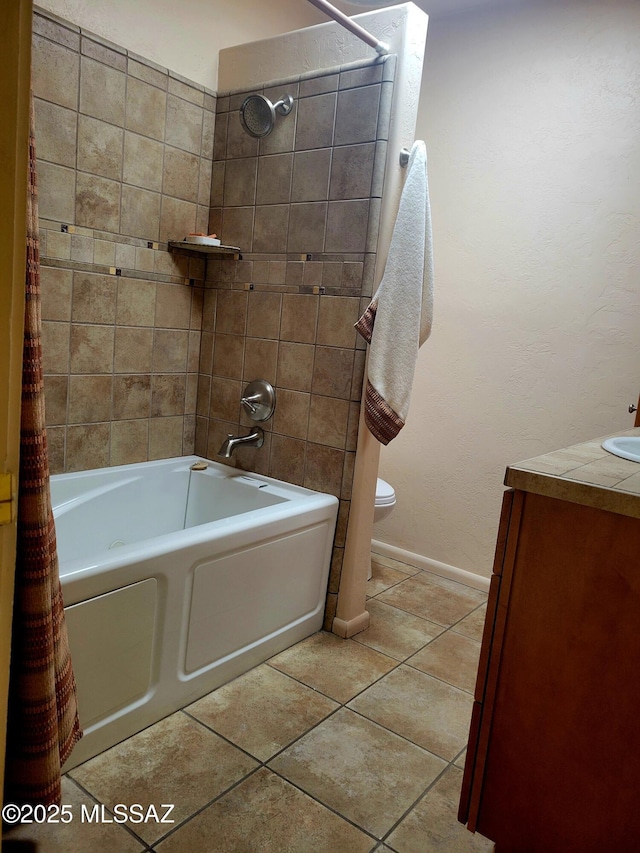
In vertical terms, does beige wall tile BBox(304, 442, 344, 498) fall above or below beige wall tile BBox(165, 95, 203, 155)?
below

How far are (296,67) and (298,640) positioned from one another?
7.09 feet

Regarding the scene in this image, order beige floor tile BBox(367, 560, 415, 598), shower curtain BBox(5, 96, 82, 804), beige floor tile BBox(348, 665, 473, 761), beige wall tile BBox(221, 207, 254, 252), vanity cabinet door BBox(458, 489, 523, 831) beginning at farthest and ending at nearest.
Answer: beige floor tile BBox(367, 560, 415, 598) < beige wall tile BBox(221, 207, 254, 252) < beige floor tile BBox(348, 665, 473, 761) < vanity cabinet door BBox(458, 489, 523, 831) < shower curtain BBox(5, 96, 82, 804)

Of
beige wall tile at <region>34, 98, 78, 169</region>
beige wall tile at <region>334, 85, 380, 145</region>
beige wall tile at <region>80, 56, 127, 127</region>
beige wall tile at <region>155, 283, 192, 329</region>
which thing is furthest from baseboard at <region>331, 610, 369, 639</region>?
beige wall tile at <region>80, 56, 127, 127</region>

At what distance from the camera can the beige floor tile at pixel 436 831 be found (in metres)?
1.42

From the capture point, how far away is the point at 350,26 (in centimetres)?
193

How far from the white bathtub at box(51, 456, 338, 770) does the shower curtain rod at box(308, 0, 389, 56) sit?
5.11 ft

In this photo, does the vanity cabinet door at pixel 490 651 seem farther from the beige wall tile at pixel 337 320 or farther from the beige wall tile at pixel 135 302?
the beige wall tile at pixel 135 302

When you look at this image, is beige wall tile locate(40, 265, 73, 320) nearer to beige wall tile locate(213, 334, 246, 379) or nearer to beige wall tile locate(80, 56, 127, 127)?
beige wall tile locate(80, 56, 127, 127)

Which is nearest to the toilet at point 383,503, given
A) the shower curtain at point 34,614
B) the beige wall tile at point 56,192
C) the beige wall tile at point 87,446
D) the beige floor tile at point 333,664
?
the beige floor tile at point 333,664

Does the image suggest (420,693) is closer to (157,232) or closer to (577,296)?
(577,296)

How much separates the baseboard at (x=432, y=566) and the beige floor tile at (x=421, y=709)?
2.89 feet

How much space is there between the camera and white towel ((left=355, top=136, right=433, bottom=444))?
6.84 ft

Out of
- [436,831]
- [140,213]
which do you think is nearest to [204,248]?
[140,213]

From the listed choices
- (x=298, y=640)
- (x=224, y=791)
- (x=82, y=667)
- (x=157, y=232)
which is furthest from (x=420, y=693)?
(x=157, y=232)
